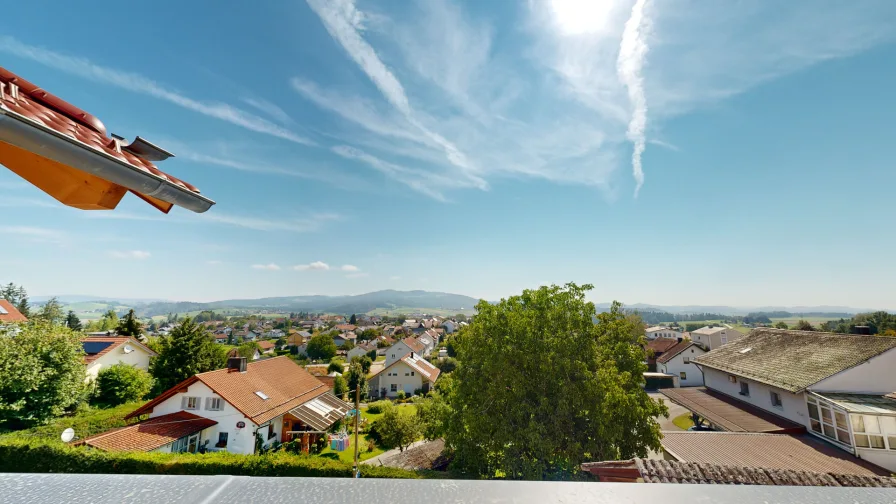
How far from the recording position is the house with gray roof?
11.7 m

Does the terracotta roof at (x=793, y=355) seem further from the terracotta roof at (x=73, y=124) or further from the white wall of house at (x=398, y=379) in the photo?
the white wall of house at (x=398, y=379)

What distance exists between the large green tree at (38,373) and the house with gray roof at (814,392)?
31.0 meters

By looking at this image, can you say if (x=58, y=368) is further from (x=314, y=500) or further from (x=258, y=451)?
(x=314, y=500)

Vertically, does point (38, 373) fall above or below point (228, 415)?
above

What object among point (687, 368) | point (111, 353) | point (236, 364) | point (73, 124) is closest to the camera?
point (73, 124)

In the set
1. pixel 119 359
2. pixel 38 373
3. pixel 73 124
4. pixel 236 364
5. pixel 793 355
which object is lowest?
pixel 119 359

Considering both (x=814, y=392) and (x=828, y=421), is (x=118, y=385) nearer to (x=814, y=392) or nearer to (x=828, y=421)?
(x=828, y=421)

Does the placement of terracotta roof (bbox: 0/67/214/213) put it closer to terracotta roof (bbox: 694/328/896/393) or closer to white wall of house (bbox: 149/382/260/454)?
white wall of house (bbox: 149/382/260/454)

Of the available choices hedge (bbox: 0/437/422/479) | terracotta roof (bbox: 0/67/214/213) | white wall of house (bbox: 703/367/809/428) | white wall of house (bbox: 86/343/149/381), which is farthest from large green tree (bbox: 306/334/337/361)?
terracotta roof (bbox: 0/67/214/213)

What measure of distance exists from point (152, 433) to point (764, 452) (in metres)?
22.9

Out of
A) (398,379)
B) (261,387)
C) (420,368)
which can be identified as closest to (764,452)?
(261,387)

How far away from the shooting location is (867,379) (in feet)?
45.7

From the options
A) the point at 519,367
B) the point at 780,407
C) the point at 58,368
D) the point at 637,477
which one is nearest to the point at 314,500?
the point at 637,477

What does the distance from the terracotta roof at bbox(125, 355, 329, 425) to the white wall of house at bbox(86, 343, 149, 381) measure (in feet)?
36.5
